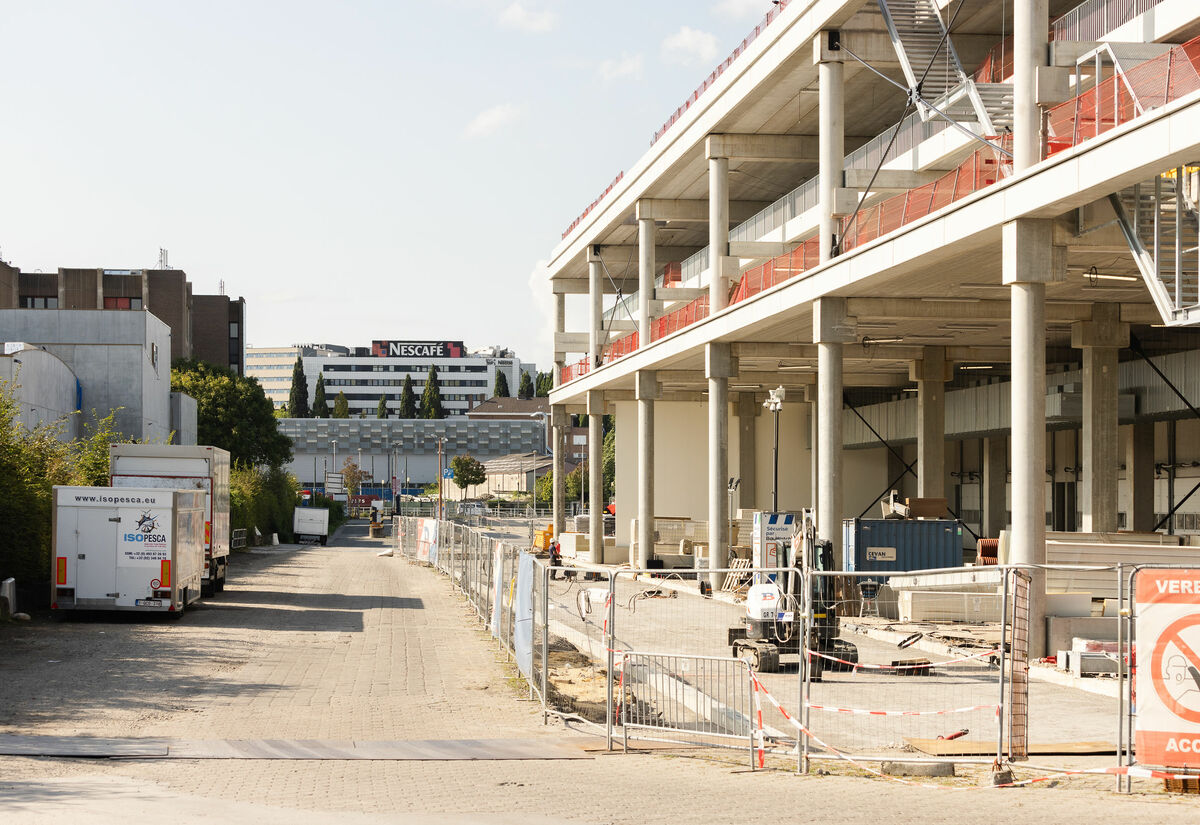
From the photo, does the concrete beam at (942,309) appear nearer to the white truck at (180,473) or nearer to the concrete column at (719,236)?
the concrete column at (719,236)

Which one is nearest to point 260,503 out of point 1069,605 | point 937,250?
point 937,250

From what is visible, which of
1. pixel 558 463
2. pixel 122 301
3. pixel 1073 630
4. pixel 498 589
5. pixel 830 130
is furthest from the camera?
pixel 122 301

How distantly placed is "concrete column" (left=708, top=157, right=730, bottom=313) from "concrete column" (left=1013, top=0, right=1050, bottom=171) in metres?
17.1

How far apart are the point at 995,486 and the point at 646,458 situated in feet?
48.6

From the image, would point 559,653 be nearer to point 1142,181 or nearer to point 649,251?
point 1142,181

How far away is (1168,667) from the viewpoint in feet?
36.3

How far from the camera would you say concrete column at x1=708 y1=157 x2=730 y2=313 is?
39.2 m

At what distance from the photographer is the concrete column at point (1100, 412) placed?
105ft

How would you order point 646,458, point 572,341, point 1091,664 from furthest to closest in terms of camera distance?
1. point 572,341
2. point 646,458
3. point 1091,664

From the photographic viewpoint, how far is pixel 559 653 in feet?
73.3

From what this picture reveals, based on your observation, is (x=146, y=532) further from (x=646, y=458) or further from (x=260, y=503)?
(x=260, y=503)

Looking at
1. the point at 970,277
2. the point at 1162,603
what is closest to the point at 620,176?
the point at 970,277

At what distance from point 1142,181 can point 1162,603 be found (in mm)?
10490

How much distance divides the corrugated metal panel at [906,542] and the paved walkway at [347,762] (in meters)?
10.1
